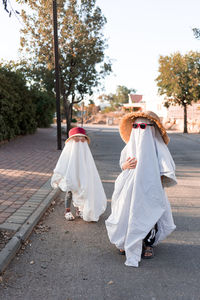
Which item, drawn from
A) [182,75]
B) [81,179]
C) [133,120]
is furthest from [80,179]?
[182,75]

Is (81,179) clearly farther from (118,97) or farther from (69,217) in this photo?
(118,97)

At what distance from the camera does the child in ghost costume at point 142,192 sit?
3.65 m

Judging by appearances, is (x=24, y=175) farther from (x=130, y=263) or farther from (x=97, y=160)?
(x=130, y=263)

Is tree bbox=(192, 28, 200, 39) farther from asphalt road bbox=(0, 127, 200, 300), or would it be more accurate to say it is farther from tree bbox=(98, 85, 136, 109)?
tree bbox=(98, 85, 136, 109)

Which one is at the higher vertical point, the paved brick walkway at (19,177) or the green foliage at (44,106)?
the green foliage at (44,106)

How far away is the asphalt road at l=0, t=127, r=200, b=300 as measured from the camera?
306 centimetres

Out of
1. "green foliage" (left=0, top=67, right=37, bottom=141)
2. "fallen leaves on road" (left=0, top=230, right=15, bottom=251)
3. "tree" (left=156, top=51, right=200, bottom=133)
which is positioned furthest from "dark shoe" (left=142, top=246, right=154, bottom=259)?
"tree" (left=156, top=51, right=200, bottom=133)

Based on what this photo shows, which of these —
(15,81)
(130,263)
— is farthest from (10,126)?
(130,263)

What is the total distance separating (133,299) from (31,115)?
19.7 m

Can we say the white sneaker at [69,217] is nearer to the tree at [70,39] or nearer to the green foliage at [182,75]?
the tree at [70,39]

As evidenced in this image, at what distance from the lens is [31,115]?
21.7 meters

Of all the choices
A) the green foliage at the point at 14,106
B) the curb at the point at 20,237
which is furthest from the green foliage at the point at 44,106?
the curb at the point at 20,237

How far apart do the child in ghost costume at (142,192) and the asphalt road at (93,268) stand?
10.0 inches

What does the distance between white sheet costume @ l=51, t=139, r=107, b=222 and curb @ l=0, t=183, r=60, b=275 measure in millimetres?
607
